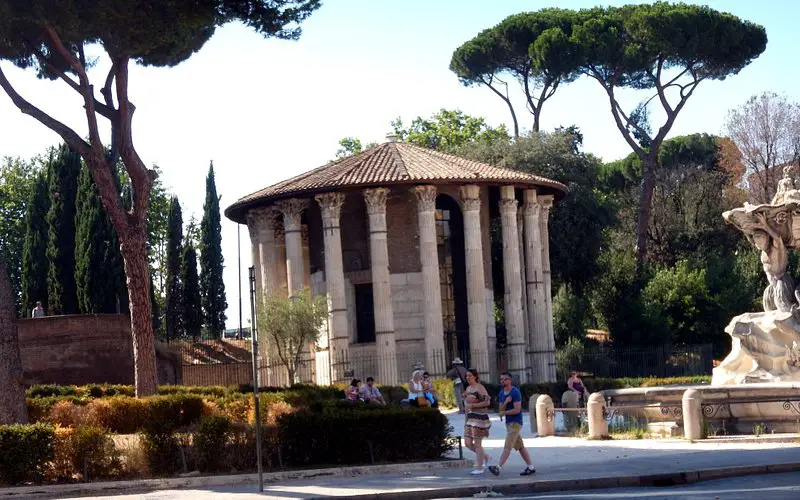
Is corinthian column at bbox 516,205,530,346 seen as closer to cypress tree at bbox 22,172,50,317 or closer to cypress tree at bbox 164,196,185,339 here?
cypress tree at bbox 164,196,185,339

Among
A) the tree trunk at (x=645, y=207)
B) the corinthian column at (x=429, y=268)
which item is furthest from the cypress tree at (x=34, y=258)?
the tree trunk at (x=645, y=207)

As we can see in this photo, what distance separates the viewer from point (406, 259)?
41.2 metres

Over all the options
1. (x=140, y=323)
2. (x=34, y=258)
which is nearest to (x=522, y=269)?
(x=34, y=258)

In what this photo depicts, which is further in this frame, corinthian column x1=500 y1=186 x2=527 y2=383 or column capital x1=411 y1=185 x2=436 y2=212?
corinthian column x1=500 y1=186 x2=527 y2=383

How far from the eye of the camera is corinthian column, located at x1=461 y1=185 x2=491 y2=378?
4009 cm

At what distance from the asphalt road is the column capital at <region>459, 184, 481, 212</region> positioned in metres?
25.8

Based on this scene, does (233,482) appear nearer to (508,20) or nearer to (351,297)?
(351,297)

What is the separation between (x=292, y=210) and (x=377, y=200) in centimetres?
325

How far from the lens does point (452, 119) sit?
6456 cm

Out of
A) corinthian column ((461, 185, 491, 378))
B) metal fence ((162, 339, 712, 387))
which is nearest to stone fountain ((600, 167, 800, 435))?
metal fence ((162, 339, 712, 387))

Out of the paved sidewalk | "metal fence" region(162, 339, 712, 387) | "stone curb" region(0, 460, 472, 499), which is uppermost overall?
"metal fence" region(162, 339, 712, 387)

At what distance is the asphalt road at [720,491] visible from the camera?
13.1 meters

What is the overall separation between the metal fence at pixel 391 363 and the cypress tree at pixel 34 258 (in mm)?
6343

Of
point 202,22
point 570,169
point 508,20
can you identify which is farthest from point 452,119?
point 202,22
